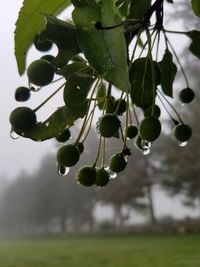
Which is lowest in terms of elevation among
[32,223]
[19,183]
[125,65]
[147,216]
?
[125,65]

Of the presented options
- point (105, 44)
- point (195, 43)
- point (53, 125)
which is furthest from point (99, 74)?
point (195, 43)

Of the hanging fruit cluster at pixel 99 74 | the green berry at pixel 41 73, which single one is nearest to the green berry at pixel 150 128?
the hanging fruit cluster at pixel 99 74

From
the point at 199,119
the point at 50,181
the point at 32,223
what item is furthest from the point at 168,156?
the point at 32,223

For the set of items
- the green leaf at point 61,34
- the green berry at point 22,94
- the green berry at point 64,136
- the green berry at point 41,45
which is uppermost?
the green berry at point 41,45

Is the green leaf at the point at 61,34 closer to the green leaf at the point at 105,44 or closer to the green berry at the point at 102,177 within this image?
the green leaf at the point at 105,44

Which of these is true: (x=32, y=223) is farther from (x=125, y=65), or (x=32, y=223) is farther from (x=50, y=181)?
(x=125, y=65)

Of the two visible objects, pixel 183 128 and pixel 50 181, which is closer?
pixel 183 128

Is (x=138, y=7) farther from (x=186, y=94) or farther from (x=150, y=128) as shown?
(x=186, y=94)

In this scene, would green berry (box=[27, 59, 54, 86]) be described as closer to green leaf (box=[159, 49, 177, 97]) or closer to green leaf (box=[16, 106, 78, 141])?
green leaf (box=[16, 106, 78, 141])
